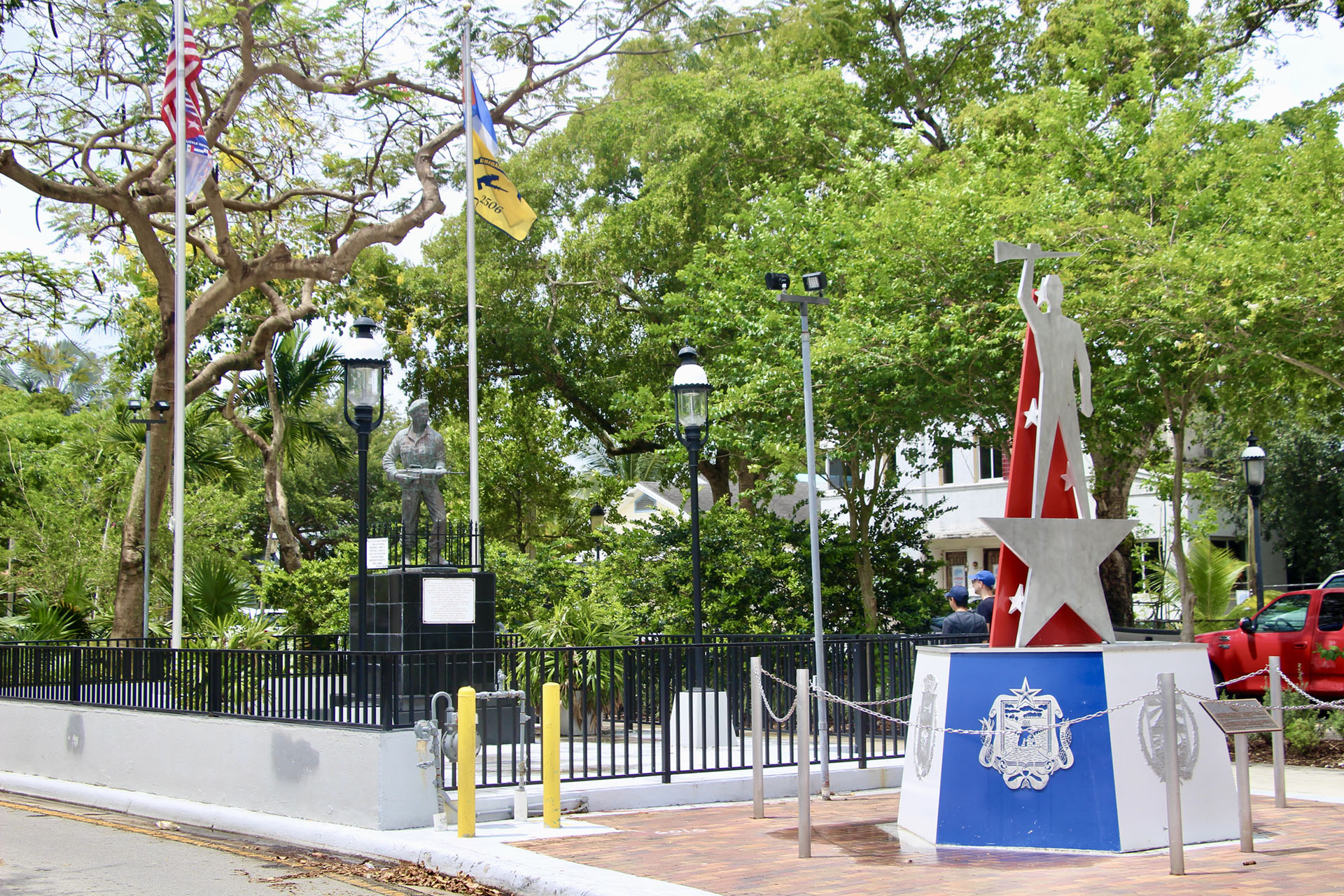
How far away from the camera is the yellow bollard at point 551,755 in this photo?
9672mm

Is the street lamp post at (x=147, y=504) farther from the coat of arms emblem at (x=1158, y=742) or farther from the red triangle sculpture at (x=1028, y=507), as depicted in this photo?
the coat of arms emblem at (x=1158, y=742)

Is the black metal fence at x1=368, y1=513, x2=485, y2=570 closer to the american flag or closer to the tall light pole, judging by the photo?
the tall light pole

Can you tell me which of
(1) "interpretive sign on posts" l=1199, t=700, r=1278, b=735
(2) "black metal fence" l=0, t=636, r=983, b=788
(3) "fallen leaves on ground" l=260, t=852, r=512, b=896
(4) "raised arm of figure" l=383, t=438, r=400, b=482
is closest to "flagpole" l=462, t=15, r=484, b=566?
(4) "raised arm of figure" l=383, t=438, r=400, b=482

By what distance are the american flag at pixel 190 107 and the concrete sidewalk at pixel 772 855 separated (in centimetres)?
996

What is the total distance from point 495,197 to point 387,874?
13397mm

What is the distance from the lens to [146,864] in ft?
28.7

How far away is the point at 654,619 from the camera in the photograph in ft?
68.8

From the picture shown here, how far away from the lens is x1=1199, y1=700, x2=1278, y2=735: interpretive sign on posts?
8.27 m

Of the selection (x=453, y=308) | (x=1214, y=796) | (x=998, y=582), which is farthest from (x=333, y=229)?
(x=1214, y=796)

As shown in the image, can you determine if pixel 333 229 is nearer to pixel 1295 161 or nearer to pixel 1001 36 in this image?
pixel 1001 36

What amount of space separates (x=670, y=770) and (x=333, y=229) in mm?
18281

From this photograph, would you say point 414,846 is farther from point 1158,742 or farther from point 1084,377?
point 1084,377

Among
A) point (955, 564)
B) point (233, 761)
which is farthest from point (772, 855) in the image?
point (955, 564)

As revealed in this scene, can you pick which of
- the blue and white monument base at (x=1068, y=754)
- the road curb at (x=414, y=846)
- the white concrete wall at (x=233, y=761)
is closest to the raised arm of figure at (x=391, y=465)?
the white concrete wall at (x=233, y=761)
